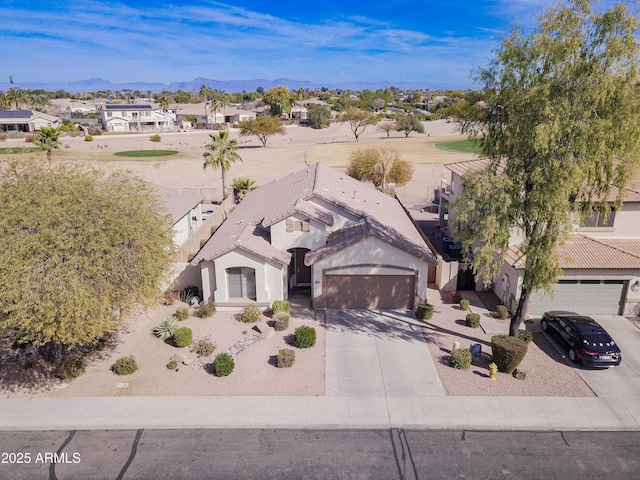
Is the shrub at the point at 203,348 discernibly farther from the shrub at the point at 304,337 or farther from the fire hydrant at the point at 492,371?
the fire hydrant at the point at 492,371

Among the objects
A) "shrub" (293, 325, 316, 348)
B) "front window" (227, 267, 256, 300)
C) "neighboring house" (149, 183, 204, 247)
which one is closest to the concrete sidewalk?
"shrub" (293, 325, 316, 348)

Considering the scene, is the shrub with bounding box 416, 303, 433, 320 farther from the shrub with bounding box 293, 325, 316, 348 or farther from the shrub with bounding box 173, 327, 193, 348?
the shrub with bounding box 173, 327, 193, 348

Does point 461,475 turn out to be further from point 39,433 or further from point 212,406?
point 39,433

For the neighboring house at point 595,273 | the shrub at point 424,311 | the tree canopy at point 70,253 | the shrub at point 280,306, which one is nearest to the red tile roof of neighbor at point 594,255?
the neighboring house at point 595,273

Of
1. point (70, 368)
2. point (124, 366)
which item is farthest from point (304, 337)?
point (70, 368)

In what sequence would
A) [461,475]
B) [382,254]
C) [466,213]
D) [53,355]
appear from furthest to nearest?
[382,254] < [53,355] < [466,213] < [461,475]

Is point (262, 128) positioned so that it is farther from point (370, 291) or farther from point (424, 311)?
point (424, 311)

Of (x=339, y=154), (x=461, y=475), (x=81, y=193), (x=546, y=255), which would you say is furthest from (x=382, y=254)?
(x=339, y=154)
